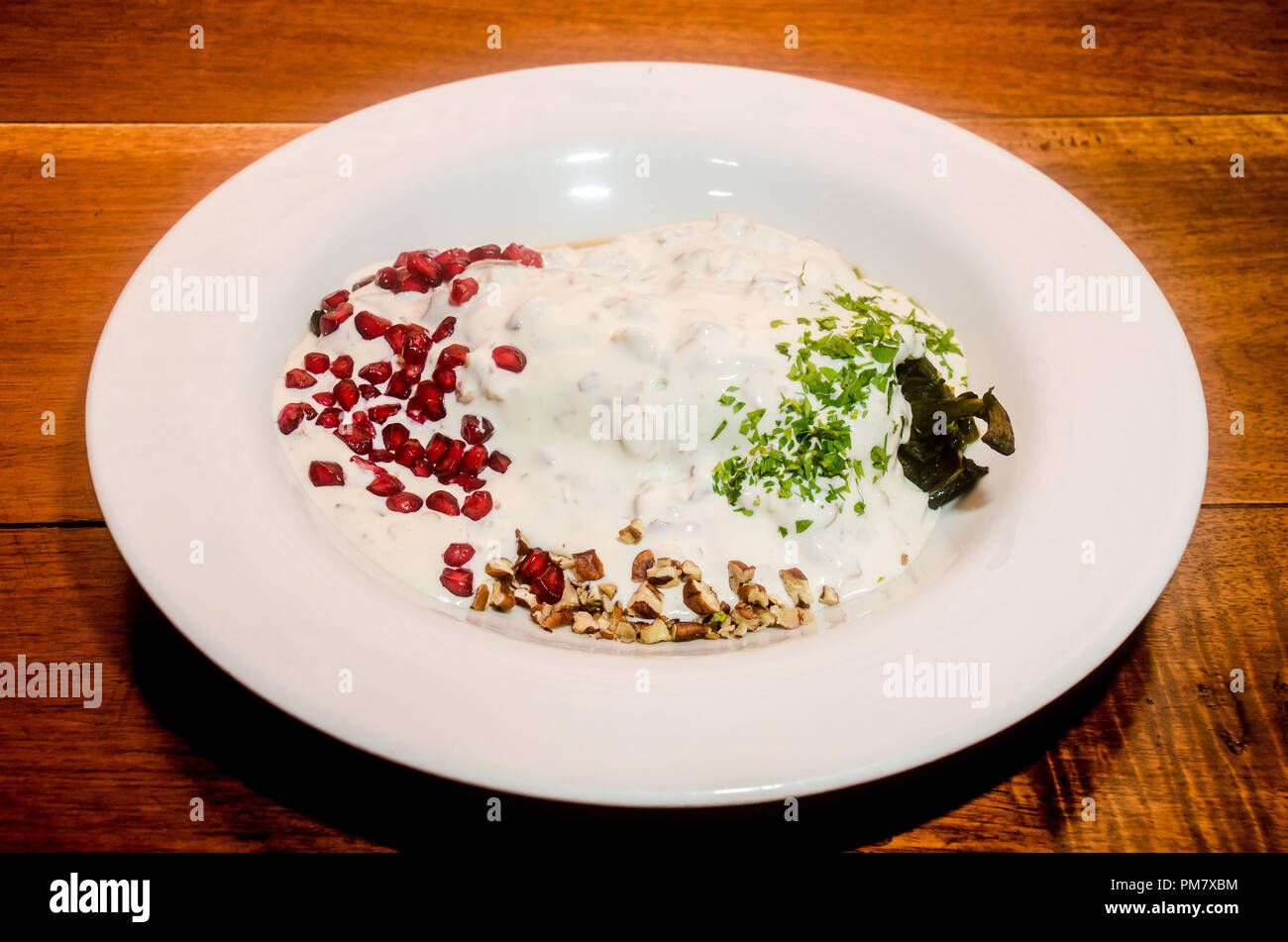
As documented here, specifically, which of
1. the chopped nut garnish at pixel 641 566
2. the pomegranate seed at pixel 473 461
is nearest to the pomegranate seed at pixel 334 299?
the pomegranate seed at pixel 473 461

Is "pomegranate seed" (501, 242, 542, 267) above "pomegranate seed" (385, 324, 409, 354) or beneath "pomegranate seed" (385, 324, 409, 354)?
above

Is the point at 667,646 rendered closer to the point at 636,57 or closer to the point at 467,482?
the point at 467,482

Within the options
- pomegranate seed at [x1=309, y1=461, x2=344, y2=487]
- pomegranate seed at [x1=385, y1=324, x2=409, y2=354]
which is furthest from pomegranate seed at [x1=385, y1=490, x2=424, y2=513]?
pomegranate seed at [x1=385, y1=324, x2=409, y2=354]

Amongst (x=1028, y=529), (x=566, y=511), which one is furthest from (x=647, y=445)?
(x=1028, y=529)

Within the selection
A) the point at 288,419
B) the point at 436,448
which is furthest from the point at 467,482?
the point at 288,419

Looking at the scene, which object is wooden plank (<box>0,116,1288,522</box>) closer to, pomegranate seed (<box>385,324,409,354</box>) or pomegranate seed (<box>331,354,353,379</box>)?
pomegranate seed (<box>331,354,353,379</box>)
